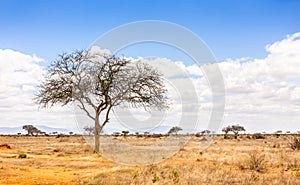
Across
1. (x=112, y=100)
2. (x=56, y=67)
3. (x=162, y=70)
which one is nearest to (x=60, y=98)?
(x=56, y=67)

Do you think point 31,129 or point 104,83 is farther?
point 31,129

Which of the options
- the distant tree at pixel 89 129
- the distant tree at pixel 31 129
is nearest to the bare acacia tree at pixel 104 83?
the distant tree at pixel 89 129

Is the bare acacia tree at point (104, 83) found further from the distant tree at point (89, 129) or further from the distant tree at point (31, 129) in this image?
the distant tree at point (31, 129)

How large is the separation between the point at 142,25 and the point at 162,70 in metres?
5.98

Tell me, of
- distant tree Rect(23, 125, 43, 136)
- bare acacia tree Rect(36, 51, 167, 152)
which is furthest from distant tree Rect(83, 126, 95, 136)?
distant tree Rect(23, 125, 43, 136)

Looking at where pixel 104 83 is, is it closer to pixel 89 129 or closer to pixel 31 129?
pixel 89 129

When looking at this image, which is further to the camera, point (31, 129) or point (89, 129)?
point (31, 129)

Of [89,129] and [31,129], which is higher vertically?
[31,129]

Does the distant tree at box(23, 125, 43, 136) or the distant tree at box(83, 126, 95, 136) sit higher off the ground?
the distant tree at box(23, 125, 43, 136)

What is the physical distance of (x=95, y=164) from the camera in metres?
20.6

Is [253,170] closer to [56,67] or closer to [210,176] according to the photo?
[210,176]

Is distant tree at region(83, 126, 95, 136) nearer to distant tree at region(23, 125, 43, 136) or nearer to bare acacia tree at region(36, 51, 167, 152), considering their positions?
bare acacia tree at region(36, 51, 167, 152)

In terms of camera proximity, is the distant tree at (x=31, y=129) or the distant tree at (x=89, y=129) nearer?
the distant tree at (x=89, y=129)

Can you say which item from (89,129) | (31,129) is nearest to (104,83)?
(89,129)
